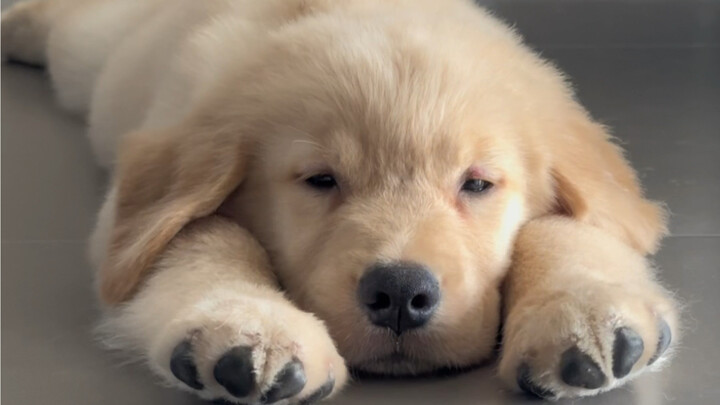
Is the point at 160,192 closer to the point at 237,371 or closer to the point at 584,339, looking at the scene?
the point at 237,371

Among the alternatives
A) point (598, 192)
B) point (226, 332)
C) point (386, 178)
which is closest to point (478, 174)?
point (386, 178)

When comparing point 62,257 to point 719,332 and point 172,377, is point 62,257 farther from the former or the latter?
point 719,332

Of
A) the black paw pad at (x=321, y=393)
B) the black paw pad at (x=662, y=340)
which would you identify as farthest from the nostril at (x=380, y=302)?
the black paw pad at (x=662, y=340)

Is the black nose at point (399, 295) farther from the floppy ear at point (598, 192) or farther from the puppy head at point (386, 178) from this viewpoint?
the floppy ear at point (598, 192)

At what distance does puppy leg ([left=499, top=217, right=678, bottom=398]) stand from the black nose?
140 mm

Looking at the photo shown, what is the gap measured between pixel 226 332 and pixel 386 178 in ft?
1.39

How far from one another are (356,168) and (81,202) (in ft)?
4.00

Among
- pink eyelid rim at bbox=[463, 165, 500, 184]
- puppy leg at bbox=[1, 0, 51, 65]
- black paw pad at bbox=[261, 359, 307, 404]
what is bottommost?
puppy leg at bbox=[1, 0, 51, 65]

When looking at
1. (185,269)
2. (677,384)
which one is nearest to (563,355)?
(677,384)

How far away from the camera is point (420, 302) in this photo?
1612 mm

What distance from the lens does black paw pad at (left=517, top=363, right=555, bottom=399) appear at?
61.9 inches

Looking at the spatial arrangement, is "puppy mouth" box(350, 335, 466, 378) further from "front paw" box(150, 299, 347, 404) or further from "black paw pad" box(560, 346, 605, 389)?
"black paw pad" box(560, 346, 605, 389)

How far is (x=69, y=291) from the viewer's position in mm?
2176

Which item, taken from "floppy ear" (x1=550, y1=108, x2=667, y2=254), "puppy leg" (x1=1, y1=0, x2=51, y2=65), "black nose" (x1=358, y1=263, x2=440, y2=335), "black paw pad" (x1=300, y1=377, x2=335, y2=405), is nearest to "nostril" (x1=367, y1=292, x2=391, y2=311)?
"black nose" (x1=358, y1=263, x2=440, y2=335)
